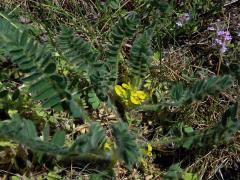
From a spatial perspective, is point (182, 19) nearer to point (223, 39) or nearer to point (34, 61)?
point (223, 39)

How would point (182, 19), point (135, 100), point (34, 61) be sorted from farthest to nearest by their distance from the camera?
point (182, 19), point (135, 100), point (34, 61)

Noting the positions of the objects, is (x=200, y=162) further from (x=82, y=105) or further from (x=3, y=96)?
(x=3, y=96)

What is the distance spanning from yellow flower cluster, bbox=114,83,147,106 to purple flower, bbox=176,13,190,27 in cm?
50

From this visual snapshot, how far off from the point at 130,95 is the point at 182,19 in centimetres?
58

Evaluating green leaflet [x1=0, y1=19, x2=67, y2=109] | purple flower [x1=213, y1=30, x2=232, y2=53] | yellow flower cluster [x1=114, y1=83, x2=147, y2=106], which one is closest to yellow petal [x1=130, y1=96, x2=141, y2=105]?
yellow flower cluster [x1=114, y1=83, x2=147, y2=106]

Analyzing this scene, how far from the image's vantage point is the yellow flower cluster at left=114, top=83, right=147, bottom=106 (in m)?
2.27

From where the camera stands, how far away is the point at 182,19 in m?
2.59

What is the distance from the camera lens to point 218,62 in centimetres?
255

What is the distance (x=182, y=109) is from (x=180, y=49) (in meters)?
0.41

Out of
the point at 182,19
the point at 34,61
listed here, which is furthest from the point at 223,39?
the point at 34,61

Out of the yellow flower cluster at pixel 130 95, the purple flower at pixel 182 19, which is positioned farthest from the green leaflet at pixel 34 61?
the purple flower at pixel 182 19

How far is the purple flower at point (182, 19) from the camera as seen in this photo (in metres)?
2.59

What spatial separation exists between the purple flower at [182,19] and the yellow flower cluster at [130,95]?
19.7 inches

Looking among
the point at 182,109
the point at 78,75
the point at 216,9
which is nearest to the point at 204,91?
the point at 182,109
